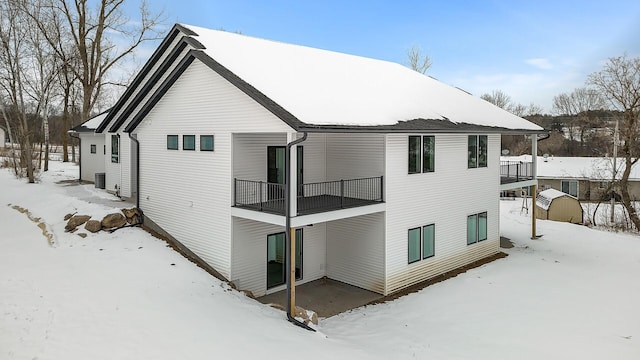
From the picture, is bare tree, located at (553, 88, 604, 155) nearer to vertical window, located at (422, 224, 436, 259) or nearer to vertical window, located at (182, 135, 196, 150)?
vertical window, located at (422, 224, 436, 259)

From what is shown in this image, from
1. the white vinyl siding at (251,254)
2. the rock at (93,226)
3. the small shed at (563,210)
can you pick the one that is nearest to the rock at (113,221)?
the rock at (93,226)

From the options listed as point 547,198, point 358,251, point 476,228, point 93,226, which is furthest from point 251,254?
point 547,198

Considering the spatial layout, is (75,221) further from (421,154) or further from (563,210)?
(563,210)

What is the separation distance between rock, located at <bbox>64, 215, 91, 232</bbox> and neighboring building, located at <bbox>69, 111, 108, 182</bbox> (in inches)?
361

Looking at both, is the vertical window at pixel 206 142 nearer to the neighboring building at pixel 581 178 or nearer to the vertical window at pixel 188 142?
the vertical window at pixel 188 142

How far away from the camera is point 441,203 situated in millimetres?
16625

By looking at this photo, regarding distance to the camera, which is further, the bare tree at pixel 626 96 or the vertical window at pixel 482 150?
the bare tree at pixel 626 96

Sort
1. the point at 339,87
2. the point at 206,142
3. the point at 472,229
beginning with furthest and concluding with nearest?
the point at 472,229 → the point at 339,87 → the point at 206,142

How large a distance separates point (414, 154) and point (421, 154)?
38 cm

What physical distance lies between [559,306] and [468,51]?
28.9 meters

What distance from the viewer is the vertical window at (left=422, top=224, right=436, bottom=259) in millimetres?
15984

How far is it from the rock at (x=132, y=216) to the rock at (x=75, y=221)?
120 cm

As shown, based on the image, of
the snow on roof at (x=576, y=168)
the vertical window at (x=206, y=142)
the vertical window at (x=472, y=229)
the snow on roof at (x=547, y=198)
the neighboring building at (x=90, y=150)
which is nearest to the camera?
the vertical window at (x=206, y=142)

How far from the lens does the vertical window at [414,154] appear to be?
50.1ft
